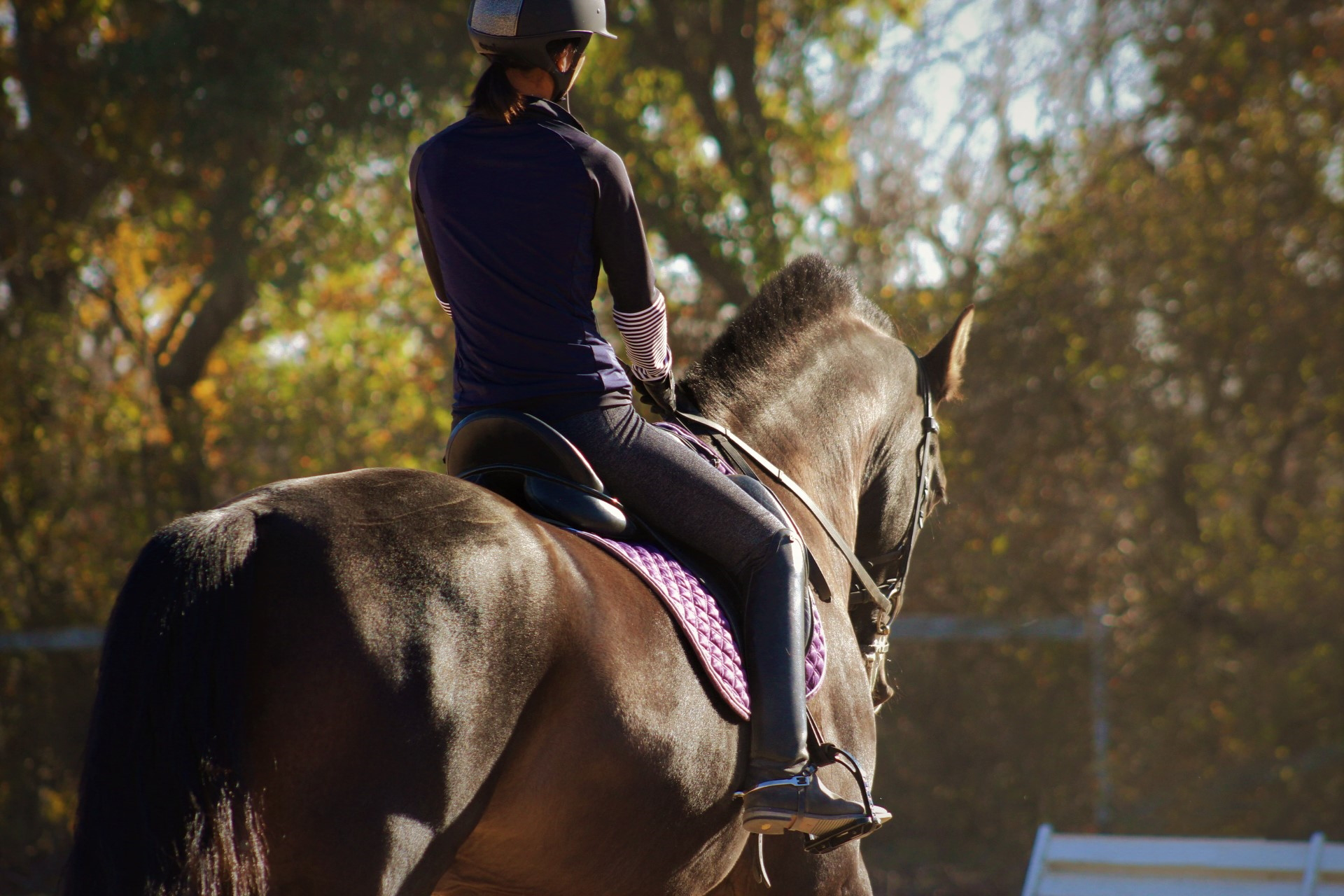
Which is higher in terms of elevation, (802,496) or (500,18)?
(500,18)

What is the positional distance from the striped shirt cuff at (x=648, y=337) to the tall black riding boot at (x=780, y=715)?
570 mm

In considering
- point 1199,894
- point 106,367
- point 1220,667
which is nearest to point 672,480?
point 1199,894

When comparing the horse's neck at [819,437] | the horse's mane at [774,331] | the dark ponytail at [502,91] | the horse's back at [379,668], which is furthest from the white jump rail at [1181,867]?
the dark ponytail at [502,91]

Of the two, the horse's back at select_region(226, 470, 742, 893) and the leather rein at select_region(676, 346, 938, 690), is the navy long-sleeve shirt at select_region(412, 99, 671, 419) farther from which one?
the leather rein at select_region(676, 346, 938, 690)

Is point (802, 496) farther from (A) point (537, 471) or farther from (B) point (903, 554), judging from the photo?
(A) point (537, 471)

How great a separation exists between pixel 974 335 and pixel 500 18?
25.7 ft

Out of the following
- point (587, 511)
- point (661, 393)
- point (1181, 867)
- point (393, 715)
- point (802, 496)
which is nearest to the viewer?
point (393, 715)

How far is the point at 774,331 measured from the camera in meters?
3.78

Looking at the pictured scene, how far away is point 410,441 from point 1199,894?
25.6ft

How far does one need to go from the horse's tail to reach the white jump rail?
4.58 m

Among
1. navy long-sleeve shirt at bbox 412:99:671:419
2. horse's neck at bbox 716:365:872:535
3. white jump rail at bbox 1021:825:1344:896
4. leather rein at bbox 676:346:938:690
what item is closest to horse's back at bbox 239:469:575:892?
navy long-sleeve shirt at bbox 412:99:671:419

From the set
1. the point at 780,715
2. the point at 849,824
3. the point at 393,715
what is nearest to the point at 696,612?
the point at 780,715

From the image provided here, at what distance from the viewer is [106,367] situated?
10.9 meters

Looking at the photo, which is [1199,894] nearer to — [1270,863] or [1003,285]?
[1270,863]
